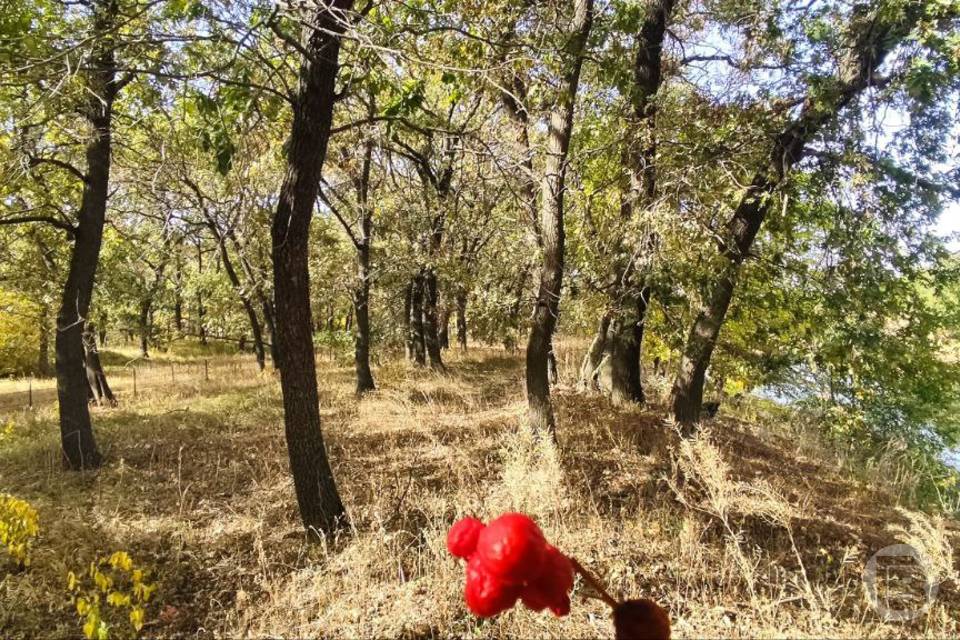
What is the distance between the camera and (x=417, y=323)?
50.3 ft

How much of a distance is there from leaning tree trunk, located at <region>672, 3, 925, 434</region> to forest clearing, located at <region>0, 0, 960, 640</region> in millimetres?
46

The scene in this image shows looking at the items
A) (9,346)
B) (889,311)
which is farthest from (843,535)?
(9,346)

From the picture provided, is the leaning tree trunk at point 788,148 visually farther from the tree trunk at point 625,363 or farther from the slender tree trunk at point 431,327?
the slender tree trunk at point 431,327

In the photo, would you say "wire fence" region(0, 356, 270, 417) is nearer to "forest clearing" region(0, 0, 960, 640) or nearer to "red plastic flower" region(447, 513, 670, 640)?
"forest clearing" region(0, 0, 960, 640)

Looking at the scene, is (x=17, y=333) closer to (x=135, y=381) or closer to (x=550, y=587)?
(x=135, y=381)

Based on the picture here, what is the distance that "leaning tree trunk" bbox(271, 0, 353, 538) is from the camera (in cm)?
425

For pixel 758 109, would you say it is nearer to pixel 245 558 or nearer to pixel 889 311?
pixel 889 311

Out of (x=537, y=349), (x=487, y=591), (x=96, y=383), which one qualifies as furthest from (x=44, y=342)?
(x=487, y=591)

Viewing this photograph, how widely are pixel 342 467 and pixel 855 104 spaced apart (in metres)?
7.87

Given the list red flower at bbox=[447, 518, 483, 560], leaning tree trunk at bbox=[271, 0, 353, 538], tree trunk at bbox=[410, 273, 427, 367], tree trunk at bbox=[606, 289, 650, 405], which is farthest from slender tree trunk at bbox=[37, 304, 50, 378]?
red flower at bbox=[447, 518, 483, 560]

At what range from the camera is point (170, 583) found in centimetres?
411

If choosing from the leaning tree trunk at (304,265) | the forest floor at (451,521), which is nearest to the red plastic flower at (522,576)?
the forest floor at (451,521)

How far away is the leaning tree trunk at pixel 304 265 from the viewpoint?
14.0 feet

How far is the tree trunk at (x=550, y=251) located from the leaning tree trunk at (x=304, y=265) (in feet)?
8.42
